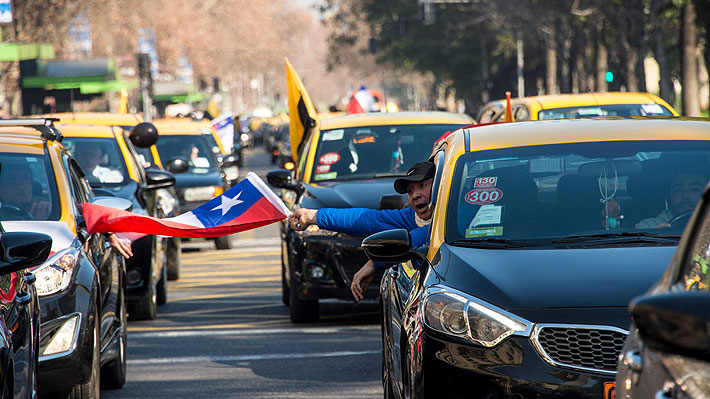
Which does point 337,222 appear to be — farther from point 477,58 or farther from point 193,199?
point 477,58

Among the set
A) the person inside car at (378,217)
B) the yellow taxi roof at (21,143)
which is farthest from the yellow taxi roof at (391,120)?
the person inside car at (378,217)

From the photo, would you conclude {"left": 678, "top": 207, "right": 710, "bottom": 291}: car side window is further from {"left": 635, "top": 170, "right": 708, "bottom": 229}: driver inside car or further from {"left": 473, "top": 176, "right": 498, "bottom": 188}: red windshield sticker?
{"left": 473, "top": 176, "right": 498, "bottom": 188}: red windshield sticker

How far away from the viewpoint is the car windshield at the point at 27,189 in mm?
8391

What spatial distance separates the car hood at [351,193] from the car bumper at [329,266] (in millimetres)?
319

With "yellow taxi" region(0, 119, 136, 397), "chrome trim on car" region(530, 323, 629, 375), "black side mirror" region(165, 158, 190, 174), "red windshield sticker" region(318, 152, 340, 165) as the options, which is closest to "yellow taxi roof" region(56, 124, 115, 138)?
"black side mirror" region(165, 158, 190, 174)

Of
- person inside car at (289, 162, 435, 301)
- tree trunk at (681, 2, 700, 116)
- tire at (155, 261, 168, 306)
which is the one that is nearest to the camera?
person inside car at (289, 162, 435, 301)

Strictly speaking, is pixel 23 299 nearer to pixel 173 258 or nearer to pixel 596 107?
pixel 173 258

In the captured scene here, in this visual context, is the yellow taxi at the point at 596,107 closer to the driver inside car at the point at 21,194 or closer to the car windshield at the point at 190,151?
the car windshield at the point at 190,151

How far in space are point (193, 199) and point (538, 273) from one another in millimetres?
14243

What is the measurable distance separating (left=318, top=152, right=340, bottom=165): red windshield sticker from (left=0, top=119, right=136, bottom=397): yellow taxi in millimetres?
3227

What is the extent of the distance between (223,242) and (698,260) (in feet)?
53.6

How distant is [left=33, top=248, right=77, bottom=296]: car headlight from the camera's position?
728 centimetres

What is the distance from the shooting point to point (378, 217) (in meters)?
7.46

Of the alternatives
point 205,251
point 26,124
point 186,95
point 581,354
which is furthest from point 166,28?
point 581,354
